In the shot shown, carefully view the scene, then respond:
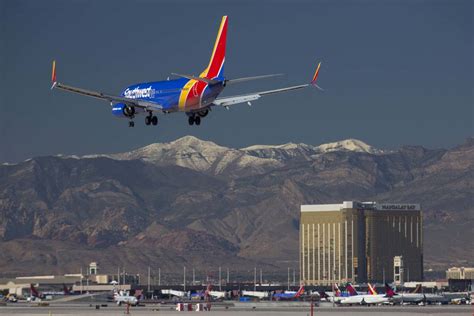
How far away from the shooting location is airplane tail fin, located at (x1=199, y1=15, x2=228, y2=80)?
17756 centimetres

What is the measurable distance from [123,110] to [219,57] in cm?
1459

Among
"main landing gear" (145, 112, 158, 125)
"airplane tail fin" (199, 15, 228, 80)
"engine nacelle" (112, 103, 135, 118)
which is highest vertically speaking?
"airplane tail fin" (199, 15, 228, 80)

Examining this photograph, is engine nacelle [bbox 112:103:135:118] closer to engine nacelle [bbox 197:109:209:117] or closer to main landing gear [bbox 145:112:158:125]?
main landing gear [bbox 145:112:158:125]

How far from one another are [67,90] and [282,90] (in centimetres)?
2711

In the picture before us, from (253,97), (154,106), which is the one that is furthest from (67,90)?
(253,97)

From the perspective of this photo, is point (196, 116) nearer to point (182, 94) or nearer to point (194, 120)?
point (194, 120)

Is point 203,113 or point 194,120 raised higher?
point 203,113

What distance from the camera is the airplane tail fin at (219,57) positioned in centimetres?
17756

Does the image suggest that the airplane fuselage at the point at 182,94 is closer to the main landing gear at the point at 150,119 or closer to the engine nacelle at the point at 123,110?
the engine nacelle at the point at 123,110

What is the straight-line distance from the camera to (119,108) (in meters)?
180

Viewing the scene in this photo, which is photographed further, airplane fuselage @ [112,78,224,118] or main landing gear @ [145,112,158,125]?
main landing gear @ [145,112,158,125]

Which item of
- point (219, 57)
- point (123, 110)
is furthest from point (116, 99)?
point (219, 57)

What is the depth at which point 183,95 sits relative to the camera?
6757 inches

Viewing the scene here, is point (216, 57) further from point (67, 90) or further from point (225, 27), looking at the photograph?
point (67, 90)
